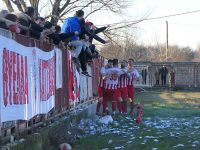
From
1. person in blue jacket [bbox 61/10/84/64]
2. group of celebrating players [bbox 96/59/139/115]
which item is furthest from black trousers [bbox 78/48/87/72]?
group of celebrating players [bbox 96/59/139/115]

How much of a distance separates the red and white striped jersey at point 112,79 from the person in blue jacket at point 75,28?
3278 millimetres

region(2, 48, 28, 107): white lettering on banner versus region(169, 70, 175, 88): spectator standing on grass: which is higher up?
region(2, 48, 28, 107): white lettering on banner

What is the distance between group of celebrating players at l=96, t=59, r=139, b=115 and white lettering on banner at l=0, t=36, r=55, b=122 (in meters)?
7.80

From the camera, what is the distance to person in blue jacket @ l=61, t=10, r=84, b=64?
1462 centimetres

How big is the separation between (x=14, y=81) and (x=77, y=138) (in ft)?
14.1

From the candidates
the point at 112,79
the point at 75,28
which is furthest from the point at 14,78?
the point at 112,79

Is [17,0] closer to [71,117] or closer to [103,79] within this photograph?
[103,79]

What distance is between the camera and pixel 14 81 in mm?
7742

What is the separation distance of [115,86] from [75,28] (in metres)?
4.69

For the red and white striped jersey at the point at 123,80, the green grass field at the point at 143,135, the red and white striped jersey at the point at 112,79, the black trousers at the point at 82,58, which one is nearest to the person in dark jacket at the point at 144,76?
the red and white striped jersey at the point at 123,80

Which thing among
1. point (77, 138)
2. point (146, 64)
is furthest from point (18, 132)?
point (146, 64)

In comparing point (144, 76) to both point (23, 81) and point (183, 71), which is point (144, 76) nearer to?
point (183, 71)

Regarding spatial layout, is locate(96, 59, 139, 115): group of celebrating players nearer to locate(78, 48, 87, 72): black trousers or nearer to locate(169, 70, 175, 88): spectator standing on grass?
locate(78, 48, 87, 72): black trousers

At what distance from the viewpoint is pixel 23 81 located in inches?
326
